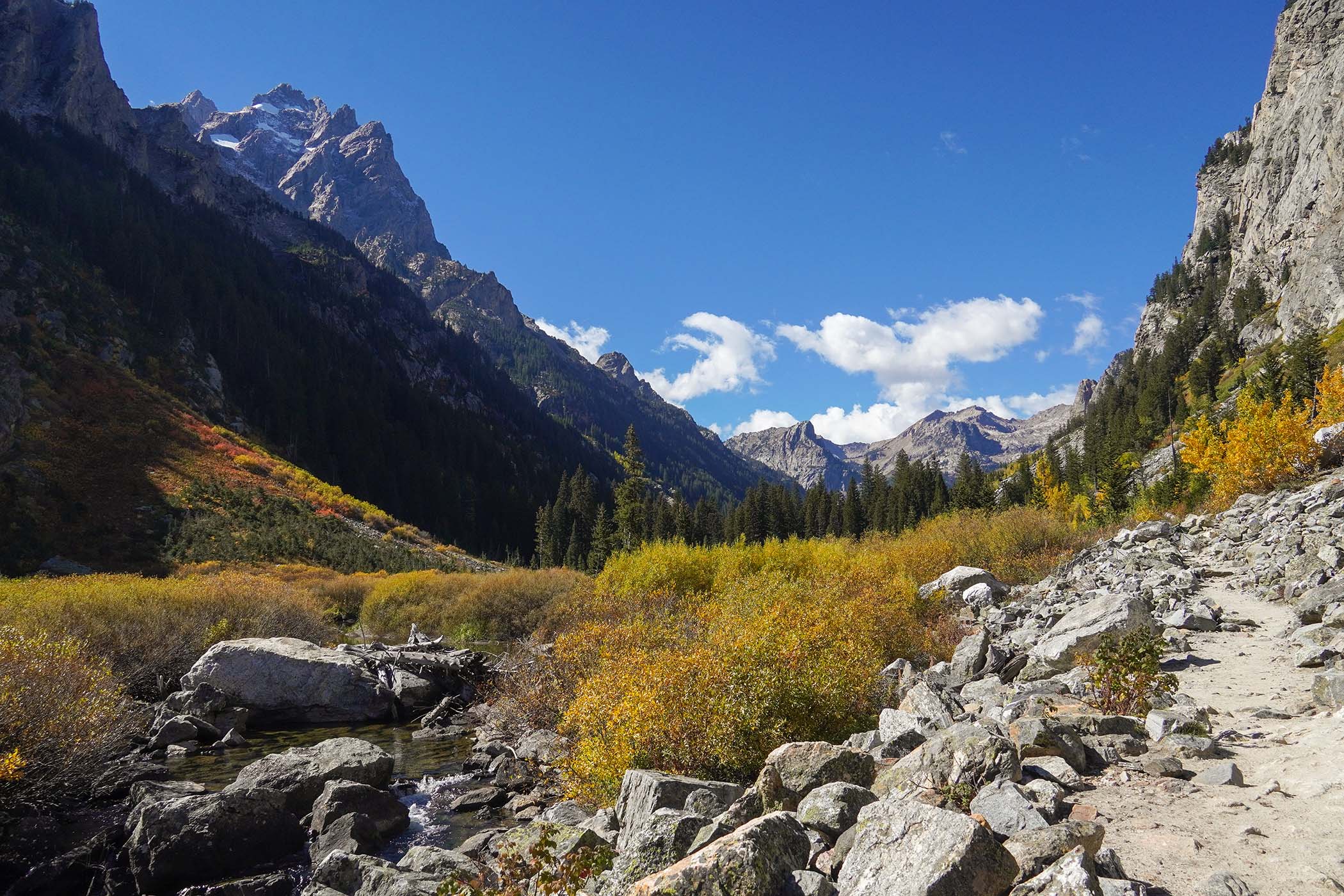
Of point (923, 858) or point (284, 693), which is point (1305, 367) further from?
point (284, 693)

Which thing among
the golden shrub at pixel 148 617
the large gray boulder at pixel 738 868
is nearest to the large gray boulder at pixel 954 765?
the large gray boulder at pixel 738 868

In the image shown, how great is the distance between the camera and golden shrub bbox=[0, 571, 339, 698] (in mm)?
21844

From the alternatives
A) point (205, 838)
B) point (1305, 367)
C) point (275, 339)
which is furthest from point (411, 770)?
point (275, 339)

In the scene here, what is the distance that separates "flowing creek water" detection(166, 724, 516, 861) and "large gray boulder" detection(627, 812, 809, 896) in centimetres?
935

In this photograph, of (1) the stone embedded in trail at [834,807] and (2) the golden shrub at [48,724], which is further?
(2) the golden shrub at [48,724]

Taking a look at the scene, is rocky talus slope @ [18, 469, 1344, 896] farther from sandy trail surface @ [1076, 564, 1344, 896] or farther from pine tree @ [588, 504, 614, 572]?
pine tree @ [588, 504, 614, 572]

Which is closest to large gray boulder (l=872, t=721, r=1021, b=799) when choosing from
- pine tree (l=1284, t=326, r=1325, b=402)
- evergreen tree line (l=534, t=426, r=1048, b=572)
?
pine tree (l=1284, t=326, r=1325, b=402)

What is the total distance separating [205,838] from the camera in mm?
11570

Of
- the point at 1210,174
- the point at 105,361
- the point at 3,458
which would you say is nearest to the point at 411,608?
the point at 3,458

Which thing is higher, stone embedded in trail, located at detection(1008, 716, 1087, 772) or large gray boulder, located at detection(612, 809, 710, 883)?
stone embedded in trail, located at detection(1008, 716, 1087, 772)

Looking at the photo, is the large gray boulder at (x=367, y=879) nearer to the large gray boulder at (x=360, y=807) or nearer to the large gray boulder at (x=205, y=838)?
the large gray boulder at (x=205, y=838)

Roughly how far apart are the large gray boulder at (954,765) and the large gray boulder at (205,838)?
1176cm

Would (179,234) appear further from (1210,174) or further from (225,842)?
(1210,174)

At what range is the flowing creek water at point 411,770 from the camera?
1366 cm
